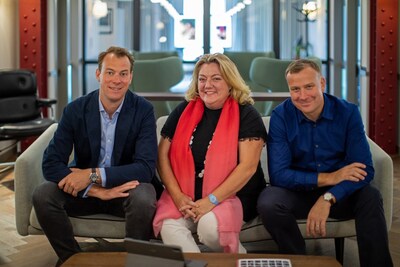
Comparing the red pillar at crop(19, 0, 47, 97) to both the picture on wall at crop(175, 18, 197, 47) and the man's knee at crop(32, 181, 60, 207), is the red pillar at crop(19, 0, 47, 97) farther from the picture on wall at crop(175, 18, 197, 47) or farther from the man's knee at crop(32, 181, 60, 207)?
the man's knee at crop(32, 181, 60, 207)

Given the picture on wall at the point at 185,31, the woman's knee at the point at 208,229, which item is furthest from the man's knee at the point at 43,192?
the picture on wall at the point at 185,31

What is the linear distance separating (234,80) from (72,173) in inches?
35.9

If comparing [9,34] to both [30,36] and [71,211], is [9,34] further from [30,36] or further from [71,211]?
[71,211]

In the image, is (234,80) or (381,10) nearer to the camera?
(234,80)

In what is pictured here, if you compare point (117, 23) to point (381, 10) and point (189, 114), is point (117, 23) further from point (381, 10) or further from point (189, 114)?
point (189, 114)

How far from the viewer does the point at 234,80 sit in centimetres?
319

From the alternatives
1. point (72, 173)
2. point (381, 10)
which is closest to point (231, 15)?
point (381, 10)

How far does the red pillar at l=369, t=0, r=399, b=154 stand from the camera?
6.65m

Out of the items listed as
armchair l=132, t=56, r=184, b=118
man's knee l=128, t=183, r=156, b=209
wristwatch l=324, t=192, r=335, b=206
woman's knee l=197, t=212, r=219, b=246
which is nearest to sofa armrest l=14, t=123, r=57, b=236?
man's knee l=128, t=183, r=156, b=209

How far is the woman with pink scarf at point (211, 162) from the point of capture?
295cm

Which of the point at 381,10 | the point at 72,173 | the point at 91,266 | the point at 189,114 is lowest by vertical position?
→ the point at 91,266

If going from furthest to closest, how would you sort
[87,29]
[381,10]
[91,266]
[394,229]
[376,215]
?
[87,29] < [381,10] < [394,229] < [376,215] < [91,266]

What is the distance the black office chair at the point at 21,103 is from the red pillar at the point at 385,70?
3349 millimetres

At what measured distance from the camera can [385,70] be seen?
6.73 metres
